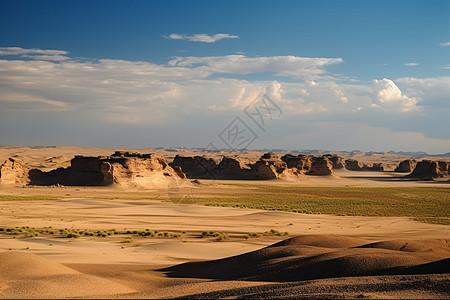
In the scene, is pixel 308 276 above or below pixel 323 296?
below

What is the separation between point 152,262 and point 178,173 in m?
51.4

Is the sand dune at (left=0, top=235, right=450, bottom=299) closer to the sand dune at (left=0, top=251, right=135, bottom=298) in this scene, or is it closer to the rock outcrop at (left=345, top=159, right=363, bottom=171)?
the sand dune at (left=0, top=251, right=135, bottom=298)

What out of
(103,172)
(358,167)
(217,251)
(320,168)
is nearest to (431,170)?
(320,168)

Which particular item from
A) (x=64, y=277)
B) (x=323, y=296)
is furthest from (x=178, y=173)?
(x=323, y=296)

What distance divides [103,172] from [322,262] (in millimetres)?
48373

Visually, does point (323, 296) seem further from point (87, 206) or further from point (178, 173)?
point (178, 173)

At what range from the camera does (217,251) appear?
19.2 meters

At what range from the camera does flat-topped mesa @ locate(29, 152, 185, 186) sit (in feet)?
188

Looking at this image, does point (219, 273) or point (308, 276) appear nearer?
point (308, 276)

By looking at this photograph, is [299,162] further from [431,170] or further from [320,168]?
[431,170]

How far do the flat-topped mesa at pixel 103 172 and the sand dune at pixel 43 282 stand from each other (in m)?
44.5

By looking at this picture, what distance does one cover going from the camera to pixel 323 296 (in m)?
A: 7.77

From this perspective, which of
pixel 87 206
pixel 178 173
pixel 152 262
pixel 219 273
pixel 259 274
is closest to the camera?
pixel 259 274

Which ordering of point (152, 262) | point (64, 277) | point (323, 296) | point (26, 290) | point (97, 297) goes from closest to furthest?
point (323, 296) → point (97, 297) → point (26, 290) → point (64, 277) → point (152, 262)
